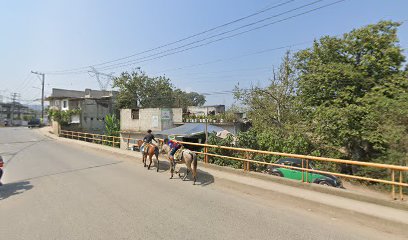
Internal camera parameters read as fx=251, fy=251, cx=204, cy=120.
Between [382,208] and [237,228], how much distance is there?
3.19 m

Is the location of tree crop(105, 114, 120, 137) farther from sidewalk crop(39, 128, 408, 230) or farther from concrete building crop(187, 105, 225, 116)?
sidewalk crop(39, 128, 408, 230)

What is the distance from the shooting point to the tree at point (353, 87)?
14.3 m

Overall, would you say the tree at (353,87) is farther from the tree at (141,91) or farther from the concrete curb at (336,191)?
the tree at (141,91)

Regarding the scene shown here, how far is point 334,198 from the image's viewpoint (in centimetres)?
610

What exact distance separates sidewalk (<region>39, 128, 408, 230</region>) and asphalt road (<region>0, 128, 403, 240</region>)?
0.28m

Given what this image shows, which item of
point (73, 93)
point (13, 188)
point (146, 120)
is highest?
point (73, 93)

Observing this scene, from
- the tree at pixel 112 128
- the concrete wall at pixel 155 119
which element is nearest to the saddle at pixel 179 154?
the concrete wall at pixel 155 119

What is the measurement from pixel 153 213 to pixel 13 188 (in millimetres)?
5734

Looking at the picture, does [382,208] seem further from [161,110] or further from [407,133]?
[161,110]

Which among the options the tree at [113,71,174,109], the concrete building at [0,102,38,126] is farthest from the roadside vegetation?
the concrete building at [0,102,38,126]

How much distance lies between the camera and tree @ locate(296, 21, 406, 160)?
14.3 meters

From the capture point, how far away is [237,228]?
16.0ft

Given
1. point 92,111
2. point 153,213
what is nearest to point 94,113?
point 92,111

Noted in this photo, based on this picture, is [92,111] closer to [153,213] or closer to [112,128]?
[112,128]
